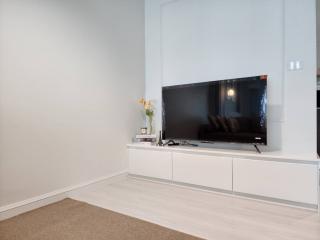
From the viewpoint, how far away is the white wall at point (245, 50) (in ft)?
8.66

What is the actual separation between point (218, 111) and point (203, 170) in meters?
0.74

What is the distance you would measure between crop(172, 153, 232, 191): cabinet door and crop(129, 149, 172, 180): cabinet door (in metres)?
0.11

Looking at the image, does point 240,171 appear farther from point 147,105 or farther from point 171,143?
point 147,105

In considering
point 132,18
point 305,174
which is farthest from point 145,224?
point 132,18

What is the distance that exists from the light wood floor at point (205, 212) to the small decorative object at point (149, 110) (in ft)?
3.29

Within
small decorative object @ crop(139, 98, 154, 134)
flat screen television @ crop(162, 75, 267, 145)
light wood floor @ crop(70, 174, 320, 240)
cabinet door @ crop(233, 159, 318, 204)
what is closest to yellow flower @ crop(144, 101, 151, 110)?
small decorative object @ crop(139, 98, 154, 134)

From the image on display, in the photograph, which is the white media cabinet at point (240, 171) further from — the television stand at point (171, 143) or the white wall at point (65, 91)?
the white wall at point (65, 91)

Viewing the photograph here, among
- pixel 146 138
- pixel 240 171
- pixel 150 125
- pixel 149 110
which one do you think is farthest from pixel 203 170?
pixel 149 110

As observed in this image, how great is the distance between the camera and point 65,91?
2.75 metres

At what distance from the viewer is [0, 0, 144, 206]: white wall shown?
2.29m

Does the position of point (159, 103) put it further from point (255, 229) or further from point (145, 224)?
point (255, 229)

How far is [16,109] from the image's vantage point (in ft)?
7.58

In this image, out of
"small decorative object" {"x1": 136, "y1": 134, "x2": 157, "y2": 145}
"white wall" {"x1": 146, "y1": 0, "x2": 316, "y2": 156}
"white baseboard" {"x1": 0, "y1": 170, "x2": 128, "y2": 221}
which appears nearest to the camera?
"white baseboard" {"x1": 0, "y1": 170, "x2": 128, "y2": 221}

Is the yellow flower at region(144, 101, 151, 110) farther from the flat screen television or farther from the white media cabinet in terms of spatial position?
the white media cabinet
